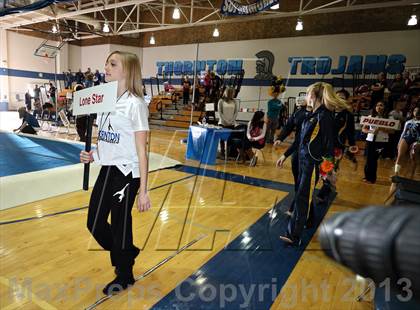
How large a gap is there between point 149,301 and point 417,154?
4.94m

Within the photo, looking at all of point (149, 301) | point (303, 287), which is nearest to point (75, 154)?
point (149, 301)

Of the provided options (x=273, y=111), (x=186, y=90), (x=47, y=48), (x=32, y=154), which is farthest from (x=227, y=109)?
(x=47, y=48)

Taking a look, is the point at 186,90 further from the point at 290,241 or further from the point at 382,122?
the point at 290,241

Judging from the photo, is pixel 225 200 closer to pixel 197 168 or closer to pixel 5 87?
pixel 197 168

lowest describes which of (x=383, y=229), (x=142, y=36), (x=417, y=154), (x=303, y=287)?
(x=303, y=287)

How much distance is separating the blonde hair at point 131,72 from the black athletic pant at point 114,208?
0.46 meters

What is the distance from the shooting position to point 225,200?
13.0 ft

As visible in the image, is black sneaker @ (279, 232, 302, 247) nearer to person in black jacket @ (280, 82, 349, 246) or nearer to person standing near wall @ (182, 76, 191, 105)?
person in black jacket @ (280, 82, 349, 246)

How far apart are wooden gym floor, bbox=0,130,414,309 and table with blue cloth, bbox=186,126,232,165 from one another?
1740 millimetres

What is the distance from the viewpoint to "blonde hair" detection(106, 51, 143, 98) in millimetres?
1699

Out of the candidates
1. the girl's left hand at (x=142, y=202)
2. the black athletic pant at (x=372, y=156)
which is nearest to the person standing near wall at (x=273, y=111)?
the black athletic pant at (x=372, y=156)

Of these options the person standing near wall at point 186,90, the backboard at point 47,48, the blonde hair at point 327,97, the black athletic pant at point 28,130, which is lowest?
the black athletic pant at point 28,130

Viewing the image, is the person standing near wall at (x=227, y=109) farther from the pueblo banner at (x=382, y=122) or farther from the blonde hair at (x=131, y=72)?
the blonde hair at (x=131, y=72)

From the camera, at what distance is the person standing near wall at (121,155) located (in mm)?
1676
